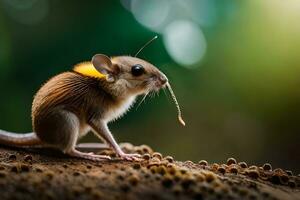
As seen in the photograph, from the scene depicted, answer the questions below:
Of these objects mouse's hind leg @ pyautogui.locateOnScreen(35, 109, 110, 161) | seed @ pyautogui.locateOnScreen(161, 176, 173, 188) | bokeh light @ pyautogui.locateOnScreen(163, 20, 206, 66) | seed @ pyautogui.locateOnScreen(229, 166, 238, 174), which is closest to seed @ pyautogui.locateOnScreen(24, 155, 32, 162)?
mouse's hind leg @ pyautogui.locateOnScreen(35, 109, 110, 161)

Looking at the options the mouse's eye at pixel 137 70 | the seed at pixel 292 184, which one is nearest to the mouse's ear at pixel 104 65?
the mouse's eye at pixel 137 70

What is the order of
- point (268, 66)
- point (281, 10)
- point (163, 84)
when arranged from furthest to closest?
point (268, 66) → point (281, 10) → point (163, 84)

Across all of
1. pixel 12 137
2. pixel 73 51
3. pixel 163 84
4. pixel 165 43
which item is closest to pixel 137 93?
pixel 163 84

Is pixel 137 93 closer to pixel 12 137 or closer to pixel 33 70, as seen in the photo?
pixel 12 137


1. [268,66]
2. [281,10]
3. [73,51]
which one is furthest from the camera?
[73,51]

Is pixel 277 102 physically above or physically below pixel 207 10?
below

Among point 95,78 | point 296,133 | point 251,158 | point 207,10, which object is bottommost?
point 95,78
